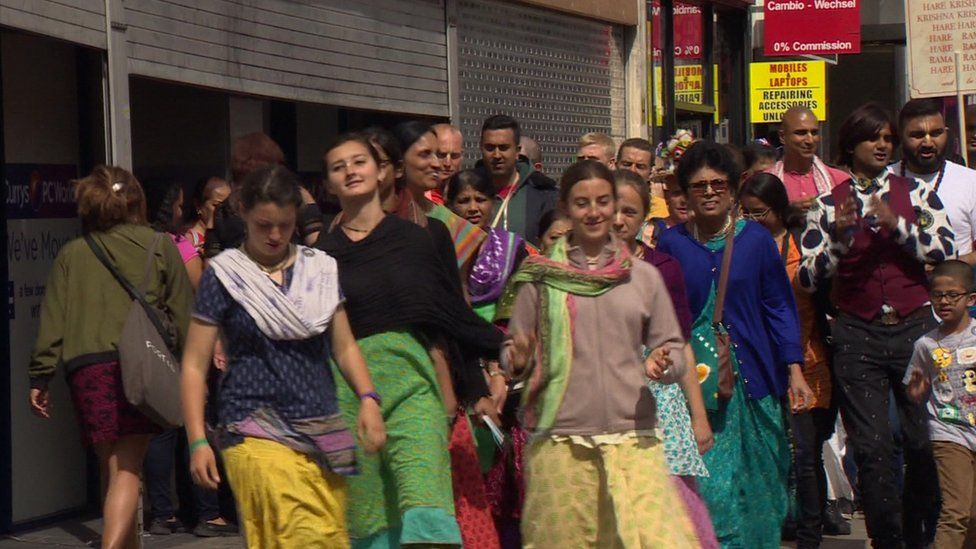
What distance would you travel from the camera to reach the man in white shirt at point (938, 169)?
8.64 meters

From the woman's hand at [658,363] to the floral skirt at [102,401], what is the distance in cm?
272

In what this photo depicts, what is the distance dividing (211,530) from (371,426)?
14.0 ft

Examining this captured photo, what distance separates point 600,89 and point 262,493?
1209 cm

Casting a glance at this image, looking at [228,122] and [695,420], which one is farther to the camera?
[228,122]

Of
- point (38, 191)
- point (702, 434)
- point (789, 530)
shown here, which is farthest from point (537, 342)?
point (38, 191)

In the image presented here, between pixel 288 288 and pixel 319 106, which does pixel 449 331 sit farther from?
pixel 319 106

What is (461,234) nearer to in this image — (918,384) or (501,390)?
(501,390)

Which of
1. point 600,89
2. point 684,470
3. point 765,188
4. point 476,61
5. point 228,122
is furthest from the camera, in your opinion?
point 600,89

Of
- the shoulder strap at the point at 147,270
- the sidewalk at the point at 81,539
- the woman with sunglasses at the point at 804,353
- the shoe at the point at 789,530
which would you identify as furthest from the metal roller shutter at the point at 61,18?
the shoe at the point at 789,530

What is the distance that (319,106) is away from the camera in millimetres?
12617

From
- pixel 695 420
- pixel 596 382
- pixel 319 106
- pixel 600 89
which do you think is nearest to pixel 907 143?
pixel 695 420

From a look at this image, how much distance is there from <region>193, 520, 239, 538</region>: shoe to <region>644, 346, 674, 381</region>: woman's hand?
441 centimetres

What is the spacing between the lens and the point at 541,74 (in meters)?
15.9

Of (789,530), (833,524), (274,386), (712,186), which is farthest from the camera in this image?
(833,524)
